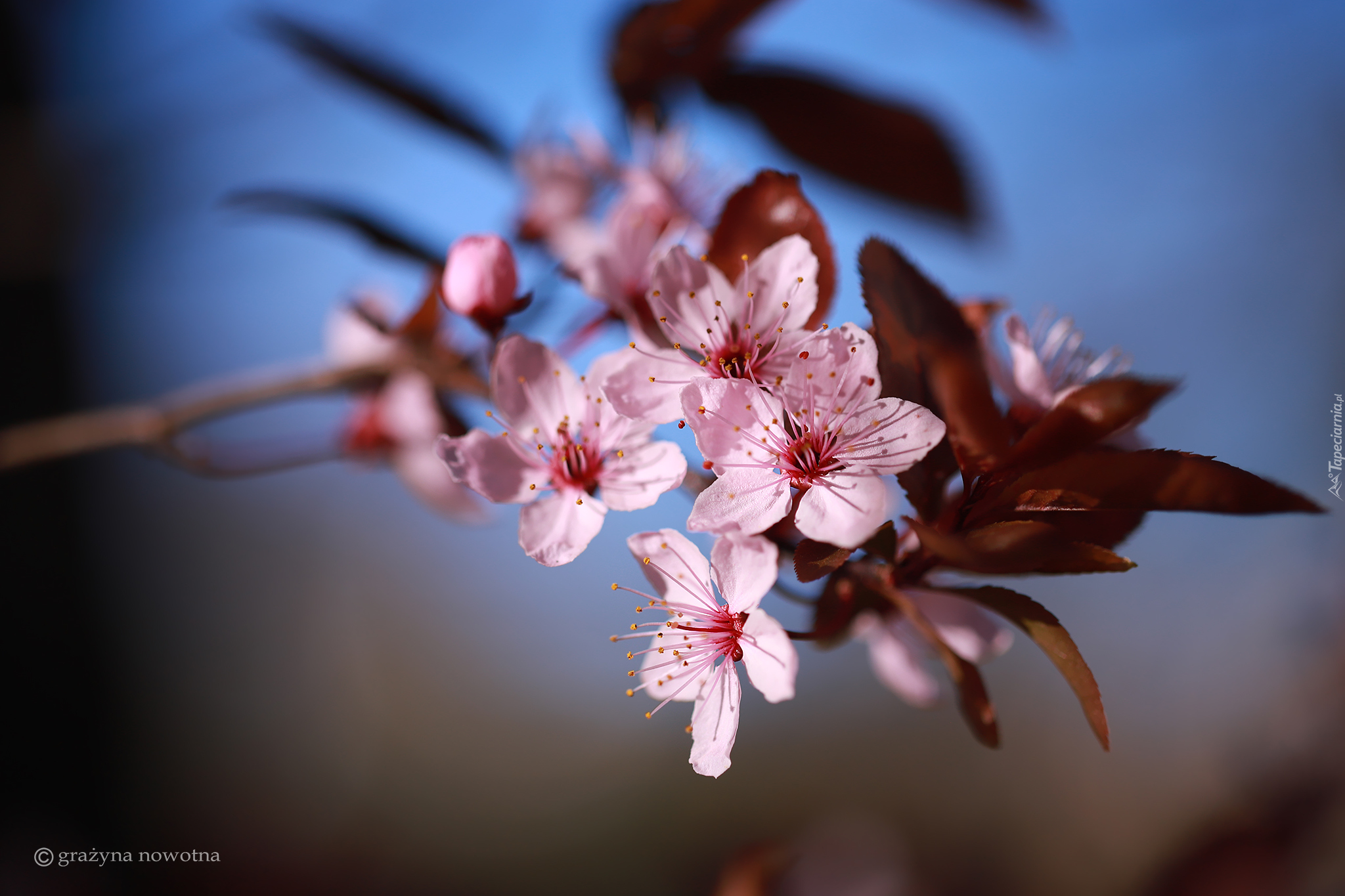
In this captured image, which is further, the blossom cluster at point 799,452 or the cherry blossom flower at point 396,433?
the cherry blossom flower at point 396,433

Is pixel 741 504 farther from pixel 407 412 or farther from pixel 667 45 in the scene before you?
pixel 407 412

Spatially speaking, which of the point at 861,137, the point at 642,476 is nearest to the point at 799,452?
the point at 642,476

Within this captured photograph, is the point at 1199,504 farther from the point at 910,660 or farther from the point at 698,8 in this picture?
the point at 698,8

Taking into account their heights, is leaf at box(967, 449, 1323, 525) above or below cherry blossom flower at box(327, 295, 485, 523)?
below

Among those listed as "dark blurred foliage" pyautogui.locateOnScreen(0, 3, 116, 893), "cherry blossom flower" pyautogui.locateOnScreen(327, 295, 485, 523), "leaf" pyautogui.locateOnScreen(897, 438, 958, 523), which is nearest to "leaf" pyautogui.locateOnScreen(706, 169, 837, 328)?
"leaf" pyautogui.locateOnScreen(897, 438, 958, 523)

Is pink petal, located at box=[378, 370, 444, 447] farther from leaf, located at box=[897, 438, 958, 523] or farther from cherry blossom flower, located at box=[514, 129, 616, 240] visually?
leaf, located at box=[897, 438, 958, 523]

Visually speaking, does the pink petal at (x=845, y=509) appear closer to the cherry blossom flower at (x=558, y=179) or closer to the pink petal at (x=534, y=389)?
the pink petal at (x=534, y=389)

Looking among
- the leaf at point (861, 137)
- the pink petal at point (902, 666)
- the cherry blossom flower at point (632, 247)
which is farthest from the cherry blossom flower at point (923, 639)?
the leaf at point (861, 137)
